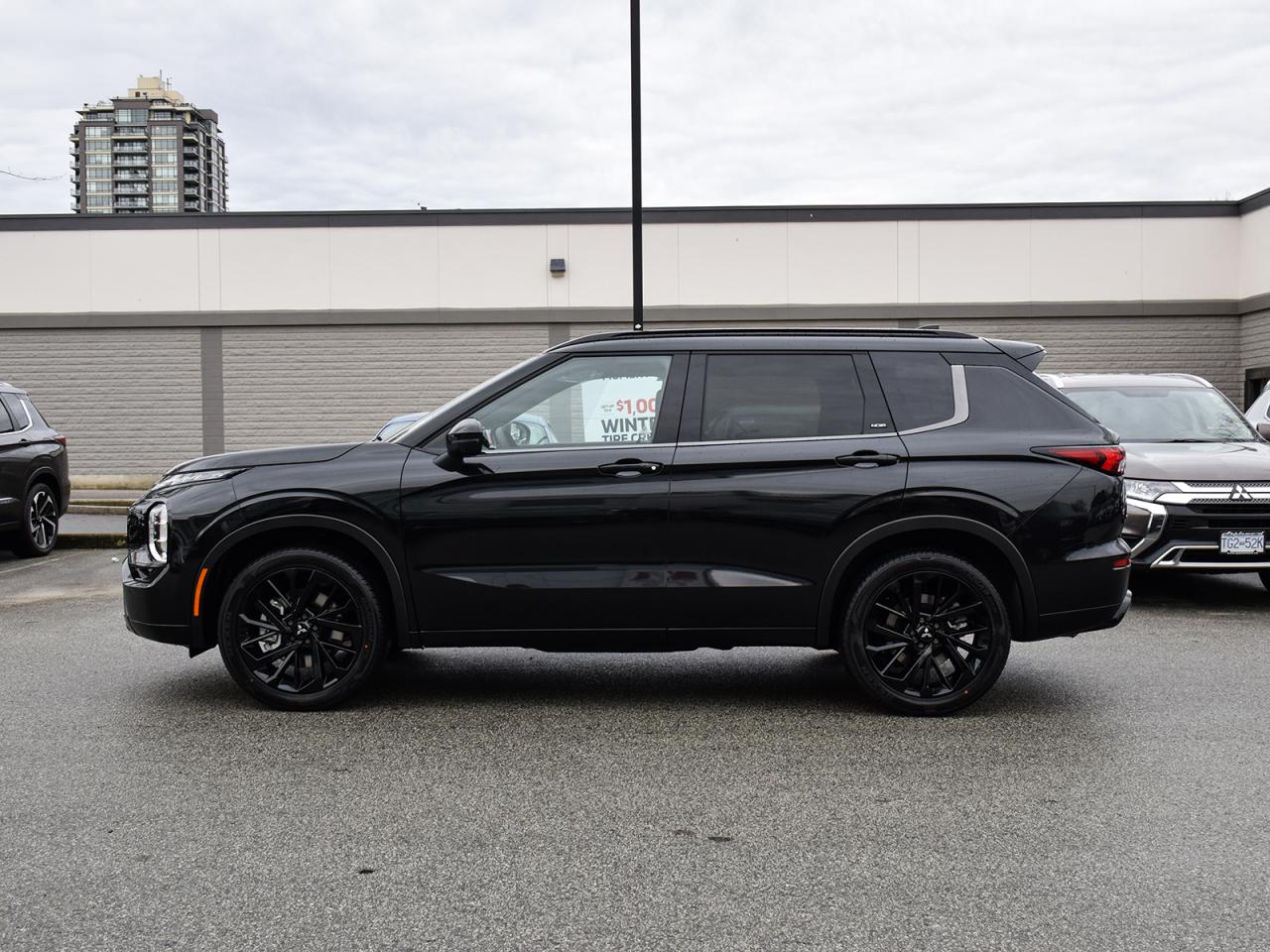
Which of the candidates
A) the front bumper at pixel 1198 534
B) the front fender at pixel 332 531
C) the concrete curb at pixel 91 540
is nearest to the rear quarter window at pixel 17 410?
the concrete curb at pixel 91 540

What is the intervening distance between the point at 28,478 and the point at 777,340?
29.5 ft

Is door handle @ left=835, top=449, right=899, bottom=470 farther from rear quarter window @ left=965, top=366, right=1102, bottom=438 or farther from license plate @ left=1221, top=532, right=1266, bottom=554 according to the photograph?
license plate @ left=1221, top=532, right=1266, bottom=554

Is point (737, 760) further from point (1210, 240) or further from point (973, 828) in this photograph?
point (1210, 240)

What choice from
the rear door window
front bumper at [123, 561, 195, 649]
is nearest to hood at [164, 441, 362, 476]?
front bumper at [123, 561, 195, 649]

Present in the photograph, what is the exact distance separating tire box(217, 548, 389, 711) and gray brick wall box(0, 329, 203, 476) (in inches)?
692

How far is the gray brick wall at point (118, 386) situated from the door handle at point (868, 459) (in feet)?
61.8

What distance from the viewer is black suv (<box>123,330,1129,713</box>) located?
5.55 m

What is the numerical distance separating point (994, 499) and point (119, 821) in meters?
3.96

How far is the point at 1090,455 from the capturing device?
5.67 meters

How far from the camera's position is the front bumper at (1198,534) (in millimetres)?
8289

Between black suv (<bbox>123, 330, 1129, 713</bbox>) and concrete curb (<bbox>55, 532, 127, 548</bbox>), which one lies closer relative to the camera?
black suv (<bbox>123, 330, 1129, 713</bbox>)

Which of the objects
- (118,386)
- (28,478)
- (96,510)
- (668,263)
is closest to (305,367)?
(118,386)

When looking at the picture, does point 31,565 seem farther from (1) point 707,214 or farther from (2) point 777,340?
(1) point 707,214

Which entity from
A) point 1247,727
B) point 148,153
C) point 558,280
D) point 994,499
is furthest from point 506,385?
point 148,153
